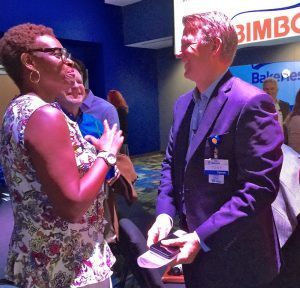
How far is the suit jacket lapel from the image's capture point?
113cm

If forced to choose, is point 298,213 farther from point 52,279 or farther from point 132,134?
point 132,134

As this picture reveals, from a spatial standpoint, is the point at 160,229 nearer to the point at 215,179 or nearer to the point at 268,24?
the point at 215,179

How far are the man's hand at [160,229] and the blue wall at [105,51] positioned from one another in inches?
236

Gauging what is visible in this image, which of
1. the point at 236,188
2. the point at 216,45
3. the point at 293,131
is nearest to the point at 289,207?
the point at 236,188

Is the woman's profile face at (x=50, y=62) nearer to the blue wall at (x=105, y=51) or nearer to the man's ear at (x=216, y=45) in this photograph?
the man's ear at (x=216, y=45)

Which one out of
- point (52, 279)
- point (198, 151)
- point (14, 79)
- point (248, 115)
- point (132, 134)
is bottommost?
point (132, 134)

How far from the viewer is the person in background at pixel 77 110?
193cm

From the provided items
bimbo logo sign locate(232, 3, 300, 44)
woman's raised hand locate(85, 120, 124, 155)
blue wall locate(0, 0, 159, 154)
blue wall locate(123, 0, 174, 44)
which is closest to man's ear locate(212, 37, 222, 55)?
woman's raised hand locate(85, 120, 124, 155)

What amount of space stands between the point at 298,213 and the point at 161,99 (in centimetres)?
791

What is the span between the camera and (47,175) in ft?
3.39

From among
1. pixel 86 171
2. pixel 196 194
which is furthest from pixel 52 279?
pixel 196 194

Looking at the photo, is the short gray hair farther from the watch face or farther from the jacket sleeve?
the watch face

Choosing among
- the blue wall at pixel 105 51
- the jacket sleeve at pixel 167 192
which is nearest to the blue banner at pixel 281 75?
the blue wall at pixel 105 51

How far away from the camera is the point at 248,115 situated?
1056 mm
